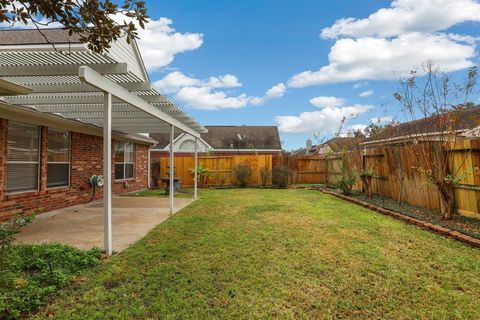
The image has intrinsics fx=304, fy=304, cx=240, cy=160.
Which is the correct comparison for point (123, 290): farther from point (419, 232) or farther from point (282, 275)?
point (419, 232)

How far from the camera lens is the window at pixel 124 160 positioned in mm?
13102

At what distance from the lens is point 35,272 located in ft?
12.6

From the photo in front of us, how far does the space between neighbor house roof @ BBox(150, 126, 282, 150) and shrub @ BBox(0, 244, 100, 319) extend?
988 inches

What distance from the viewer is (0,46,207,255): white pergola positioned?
4.40 meters

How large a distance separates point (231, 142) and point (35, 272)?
27147 mm

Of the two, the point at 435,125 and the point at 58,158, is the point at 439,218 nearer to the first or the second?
the point at 435,125

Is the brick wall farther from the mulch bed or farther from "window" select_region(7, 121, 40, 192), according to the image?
the mulch bed

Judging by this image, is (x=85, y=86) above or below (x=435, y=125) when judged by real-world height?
above

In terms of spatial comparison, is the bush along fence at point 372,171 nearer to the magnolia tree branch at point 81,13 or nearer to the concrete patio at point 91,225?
the concrete patio at point 91,225

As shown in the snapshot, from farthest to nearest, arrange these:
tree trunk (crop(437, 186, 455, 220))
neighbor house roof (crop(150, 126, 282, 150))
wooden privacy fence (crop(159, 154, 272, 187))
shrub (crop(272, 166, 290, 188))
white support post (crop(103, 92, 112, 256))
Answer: neighbor house roof (crop(150, 126, 282, 150)) < wooden privacy fence (crop(159, 154, 272, 187)) < shrub (crop(272, 166, 290, 188)) < tree trunk (crop(437, 186, 455, 220)) < white support post (crop(103, 92, 112, 256))

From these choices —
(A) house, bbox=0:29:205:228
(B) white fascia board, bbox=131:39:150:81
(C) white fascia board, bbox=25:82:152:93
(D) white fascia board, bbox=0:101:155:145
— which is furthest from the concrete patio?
(B) white fascia board, bbox=131:39:150:81

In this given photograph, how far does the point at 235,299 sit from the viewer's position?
10.4 ft

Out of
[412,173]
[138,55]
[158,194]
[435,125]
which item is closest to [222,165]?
[158,194]

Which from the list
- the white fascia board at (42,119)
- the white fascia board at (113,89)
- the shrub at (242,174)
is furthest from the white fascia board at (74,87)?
the shrub at (242,174)
